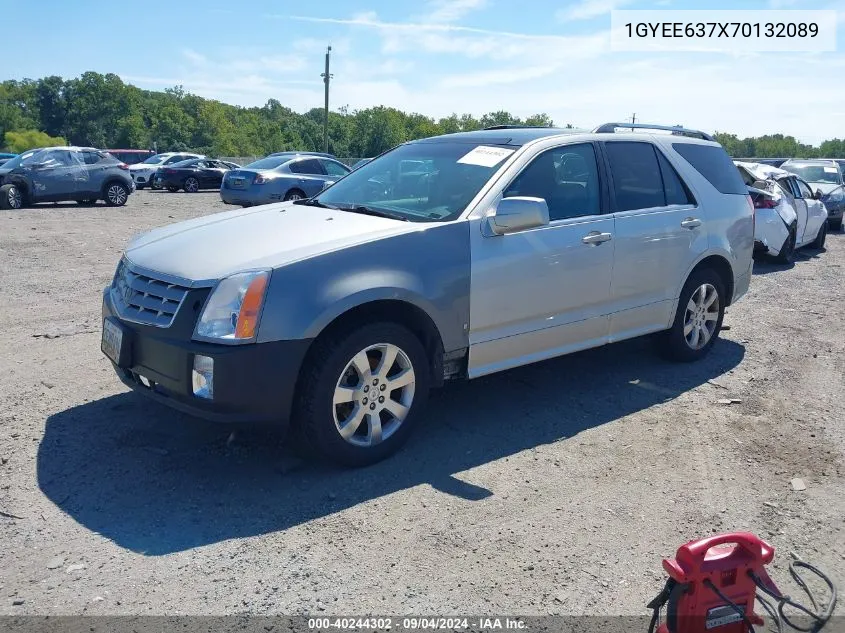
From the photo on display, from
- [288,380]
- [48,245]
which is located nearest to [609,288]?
[288,380]

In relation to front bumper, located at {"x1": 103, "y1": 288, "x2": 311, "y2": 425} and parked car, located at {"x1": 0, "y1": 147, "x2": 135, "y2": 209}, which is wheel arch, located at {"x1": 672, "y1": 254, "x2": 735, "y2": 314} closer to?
front bumper, located at {"x1": 103, "y1": 288, "x2": 311, "y2": 425}

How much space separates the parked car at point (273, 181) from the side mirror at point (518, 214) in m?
13.4

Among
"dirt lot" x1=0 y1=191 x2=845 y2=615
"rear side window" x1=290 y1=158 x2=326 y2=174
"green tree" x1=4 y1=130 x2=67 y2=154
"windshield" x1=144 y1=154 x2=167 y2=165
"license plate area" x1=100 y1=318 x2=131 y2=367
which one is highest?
"green tree" x1=4 y1=130 x2=67 y2=154

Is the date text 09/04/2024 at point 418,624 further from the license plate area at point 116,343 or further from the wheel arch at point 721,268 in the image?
the wheel arch at point 721,268

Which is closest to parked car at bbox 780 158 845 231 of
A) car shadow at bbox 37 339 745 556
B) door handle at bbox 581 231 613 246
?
door handle at bbox 581 231 613 246

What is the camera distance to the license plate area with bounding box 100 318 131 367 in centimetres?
412

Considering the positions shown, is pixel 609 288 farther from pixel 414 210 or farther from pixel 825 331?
pixel 825 331

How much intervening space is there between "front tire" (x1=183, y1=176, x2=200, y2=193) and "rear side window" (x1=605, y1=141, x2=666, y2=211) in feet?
86.6

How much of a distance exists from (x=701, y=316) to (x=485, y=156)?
2559 mm

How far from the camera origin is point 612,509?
12.8 ft

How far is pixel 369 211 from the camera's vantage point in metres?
4.94

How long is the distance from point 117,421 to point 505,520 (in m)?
2.53

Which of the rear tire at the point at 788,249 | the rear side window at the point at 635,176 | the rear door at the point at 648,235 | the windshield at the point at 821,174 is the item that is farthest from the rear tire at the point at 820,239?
the rear side window at the point at 635,176

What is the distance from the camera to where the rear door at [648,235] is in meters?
5.55
